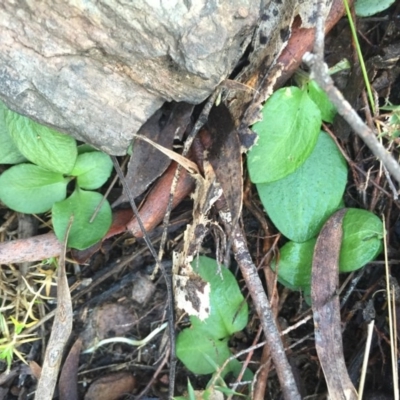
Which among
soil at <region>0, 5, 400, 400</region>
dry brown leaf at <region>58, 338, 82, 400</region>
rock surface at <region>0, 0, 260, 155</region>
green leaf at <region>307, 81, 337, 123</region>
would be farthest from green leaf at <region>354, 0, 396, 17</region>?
dry brown leaf at <region>58, 338, 82, 400</region>

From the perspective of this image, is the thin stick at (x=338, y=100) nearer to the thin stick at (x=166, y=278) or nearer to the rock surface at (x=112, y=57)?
the rock surface at (x=112, y=57)

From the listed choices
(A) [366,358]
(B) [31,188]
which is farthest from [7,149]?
(A) [366,358]

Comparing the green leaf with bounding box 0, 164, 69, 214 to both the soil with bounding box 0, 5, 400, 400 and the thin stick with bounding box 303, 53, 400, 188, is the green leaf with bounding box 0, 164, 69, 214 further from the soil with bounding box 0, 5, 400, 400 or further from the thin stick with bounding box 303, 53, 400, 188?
the thin stick with bounding box 303, 53, 400, 188

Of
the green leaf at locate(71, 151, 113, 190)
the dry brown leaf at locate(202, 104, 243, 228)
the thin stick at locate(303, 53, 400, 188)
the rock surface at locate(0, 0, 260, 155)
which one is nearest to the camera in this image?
the thin stick at locate(303, 53, 400, 188)

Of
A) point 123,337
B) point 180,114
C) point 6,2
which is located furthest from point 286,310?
point 6,2

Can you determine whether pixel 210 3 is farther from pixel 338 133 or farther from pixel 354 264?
pixel 354 264

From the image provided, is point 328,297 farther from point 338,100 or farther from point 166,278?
point 338,100

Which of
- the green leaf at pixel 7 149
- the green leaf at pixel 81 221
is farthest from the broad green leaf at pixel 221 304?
the green leaf at pixel 7 149
